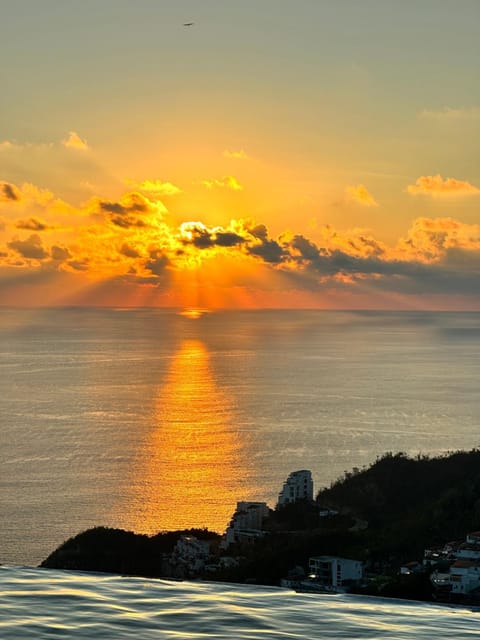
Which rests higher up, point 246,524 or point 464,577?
point 246,524

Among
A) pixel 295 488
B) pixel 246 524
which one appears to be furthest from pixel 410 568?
pixel 295 488

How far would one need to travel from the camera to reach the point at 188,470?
93438 millimetres

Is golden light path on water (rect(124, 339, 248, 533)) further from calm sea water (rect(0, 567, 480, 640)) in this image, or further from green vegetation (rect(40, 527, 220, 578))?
calm sea water (rect(0, 567, 480, 640))

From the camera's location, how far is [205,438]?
112250 mm

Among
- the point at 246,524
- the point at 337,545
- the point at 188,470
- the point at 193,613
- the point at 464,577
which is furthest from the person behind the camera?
the point at 188,470

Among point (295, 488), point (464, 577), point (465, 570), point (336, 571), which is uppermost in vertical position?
point (295, 488)

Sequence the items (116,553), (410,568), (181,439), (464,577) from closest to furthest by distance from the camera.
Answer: (464,577)
(410,568)
(116,553)
(181,439)

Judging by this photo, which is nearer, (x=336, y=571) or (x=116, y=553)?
(x=336, y=571)

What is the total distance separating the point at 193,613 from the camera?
28594 millimetres

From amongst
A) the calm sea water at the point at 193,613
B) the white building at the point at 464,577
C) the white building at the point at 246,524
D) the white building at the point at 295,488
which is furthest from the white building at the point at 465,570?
the white building at the point at 295,488

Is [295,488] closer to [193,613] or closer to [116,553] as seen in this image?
[116,553]

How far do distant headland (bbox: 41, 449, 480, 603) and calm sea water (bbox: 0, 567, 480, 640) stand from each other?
12.2 meters

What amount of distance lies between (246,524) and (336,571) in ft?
A: 54.4

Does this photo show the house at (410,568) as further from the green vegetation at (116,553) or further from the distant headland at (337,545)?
the green vegetation at (116,553)
